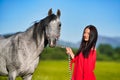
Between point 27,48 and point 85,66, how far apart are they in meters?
1.26

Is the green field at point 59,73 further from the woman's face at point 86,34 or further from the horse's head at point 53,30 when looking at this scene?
the woman's face at point 86,34

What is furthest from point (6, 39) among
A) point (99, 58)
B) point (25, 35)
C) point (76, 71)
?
point (99, 58)

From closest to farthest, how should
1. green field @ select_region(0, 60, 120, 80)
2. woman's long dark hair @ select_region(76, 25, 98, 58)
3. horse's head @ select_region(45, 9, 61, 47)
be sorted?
woman's long dark hair @ select_region(76, 25, 98, 58)
horse's head @ select_region(45, 9, 61, 47)
green field @ select_region(0, 60, 120, 80)

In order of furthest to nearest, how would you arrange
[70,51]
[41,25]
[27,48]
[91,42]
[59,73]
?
[59,73] < [27,48] < [41,25] < [70,51] < [91,42]

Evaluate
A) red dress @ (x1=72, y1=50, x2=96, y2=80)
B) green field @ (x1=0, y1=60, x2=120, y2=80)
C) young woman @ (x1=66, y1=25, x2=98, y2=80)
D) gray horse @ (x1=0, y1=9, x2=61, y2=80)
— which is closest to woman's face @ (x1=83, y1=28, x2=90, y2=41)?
young woman @ (x1=66, y1=25, x2=98, y2=80)

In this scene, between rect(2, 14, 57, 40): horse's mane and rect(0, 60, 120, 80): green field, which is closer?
rect(2, 14, 57, 40): horse's mane

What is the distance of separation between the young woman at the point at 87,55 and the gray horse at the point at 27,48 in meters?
0.55

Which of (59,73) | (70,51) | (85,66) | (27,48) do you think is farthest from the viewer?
(59,73)

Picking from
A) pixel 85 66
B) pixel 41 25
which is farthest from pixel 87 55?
pixel 41 25

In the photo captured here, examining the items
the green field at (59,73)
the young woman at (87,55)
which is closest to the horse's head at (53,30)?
the young woman at (87,55)

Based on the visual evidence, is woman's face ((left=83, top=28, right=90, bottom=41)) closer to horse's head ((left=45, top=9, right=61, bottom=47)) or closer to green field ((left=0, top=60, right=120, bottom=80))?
horse's head ((left=45, top=9, right=61, bottom=47))

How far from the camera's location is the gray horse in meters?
7.80

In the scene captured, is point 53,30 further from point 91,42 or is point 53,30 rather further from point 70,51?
point 91,42

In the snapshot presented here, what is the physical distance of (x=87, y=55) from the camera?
7.53 m
